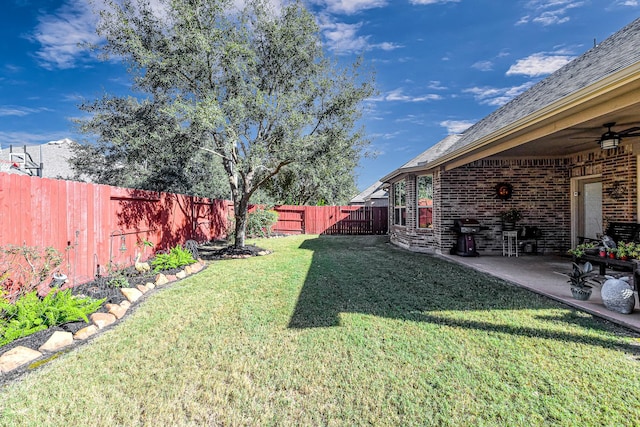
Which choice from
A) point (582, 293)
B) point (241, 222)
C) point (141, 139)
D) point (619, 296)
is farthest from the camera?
point (241, 222)

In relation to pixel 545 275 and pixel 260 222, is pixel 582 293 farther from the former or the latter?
pixel 260 222

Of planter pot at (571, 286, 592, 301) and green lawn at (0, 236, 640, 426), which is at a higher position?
planter pot at (571, 286, 592, 301)

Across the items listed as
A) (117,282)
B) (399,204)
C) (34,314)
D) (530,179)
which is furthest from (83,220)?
(530,179)

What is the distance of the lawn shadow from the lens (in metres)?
3.46

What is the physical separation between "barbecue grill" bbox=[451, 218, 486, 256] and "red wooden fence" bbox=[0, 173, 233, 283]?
768cm

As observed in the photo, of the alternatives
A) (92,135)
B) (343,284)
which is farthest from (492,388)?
(92,135)

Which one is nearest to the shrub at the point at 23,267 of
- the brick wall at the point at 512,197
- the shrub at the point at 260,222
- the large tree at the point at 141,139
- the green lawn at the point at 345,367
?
the green lawn at the point at 345,367

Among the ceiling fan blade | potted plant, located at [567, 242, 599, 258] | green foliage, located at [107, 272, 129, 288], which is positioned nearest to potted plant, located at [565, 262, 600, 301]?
potted plant, located at [567, 242, 599, 258]

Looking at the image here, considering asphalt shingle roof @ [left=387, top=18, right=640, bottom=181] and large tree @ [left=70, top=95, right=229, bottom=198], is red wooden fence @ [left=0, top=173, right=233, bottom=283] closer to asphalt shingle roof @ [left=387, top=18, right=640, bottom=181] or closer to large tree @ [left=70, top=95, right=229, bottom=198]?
large tree @ [left=70, top=95, right=229, bottom=198]

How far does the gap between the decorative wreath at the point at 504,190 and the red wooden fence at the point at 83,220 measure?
8893 mm

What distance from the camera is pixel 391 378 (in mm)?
2422

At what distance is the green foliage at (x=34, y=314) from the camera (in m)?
3.01

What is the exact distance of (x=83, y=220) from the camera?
16.2 ft

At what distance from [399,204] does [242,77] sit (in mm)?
6770
